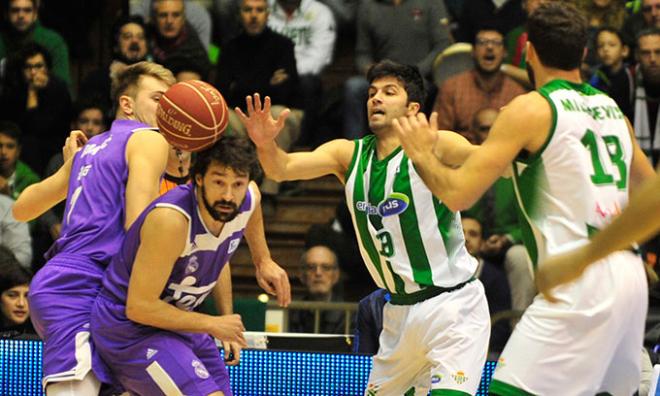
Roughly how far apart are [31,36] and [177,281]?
7.17 metres

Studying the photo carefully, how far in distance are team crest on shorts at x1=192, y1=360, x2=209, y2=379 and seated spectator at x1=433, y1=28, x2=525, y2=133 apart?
5.71 meters

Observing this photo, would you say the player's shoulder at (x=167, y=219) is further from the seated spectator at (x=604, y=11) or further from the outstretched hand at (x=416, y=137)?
the seated spectator at (x=604, y=11)

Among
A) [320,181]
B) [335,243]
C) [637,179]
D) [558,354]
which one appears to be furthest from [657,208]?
[320,181]

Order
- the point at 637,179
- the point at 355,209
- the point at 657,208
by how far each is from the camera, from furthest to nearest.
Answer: the point at 355,209 → the point at 637,179 → the point at 657,208

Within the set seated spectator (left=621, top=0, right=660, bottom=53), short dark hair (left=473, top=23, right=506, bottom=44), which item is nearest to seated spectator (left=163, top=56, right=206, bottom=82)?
short dark hair (left=473, top=23, right=506, bottom=44)

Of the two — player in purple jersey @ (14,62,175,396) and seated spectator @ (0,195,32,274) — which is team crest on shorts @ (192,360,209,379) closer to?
player in purple jersey @ (14,62,175,396)

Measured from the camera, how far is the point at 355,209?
6688 millimetres

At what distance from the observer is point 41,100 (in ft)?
38.3

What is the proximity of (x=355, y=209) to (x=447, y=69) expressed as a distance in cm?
503

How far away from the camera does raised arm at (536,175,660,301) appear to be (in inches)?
138

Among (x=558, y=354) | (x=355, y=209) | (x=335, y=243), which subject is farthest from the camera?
(x=335, y=243)

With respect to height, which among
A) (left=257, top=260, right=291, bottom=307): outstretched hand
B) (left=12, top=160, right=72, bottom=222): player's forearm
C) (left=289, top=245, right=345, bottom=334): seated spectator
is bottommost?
(left=289, top=245, right=345, bottom=334): seated spectator

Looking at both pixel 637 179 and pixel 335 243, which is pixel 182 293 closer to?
pixel 637 179

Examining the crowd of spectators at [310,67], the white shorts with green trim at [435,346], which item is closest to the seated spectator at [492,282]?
the crowd of spectators at [310,67]
